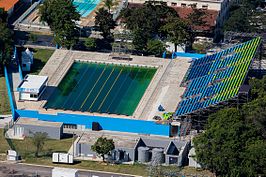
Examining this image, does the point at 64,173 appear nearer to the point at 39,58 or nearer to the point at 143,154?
the point at 143,154

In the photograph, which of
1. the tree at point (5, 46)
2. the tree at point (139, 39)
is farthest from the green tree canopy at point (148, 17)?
the tree at point (5, 46)

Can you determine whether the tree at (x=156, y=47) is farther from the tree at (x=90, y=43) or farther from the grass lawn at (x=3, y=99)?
the grass lawn at (x=3, y=99)

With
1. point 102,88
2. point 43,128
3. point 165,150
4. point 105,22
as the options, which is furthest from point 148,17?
point 165,150

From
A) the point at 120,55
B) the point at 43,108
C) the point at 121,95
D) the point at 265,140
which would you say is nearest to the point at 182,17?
the point at 120,55

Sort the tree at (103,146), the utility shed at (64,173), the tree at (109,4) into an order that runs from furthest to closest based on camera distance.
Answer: the tree at (109,4) → the tree at (103,146) → the utility shed at (64,173)

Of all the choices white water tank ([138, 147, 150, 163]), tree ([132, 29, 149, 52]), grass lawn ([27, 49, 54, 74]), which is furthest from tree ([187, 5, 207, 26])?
white water tank ([138, 147, 150, 163])

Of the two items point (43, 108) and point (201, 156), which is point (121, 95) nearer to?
point (43, 108)

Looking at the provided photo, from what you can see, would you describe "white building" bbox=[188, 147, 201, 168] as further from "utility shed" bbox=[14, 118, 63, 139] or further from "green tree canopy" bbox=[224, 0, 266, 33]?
"green tree canopy" bbox=[224, 0, 266, 33]
